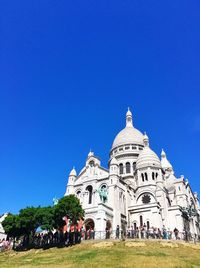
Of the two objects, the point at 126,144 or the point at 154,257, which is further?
the point at 126,144

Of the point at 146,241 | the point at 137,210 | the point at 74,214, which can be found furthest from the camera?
the point at 137,210

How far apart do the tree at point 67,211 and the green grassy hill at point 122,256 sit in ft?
15.3

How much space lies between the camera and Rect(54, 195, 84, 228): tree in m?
39.1

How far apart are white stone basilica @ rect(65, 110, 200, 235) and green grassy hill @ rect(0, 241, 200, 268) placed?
1126cm

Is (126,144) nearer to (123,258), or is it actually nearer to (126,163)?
(126,163)

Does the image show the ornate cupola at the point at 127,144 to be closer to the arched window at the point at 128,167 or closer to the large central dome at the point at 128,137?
the large central dome at the point at 128,137

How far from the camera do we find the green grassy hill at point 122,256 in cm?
2411

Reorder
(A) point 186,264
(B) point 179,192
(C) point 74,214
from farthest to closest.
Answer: (B) point 179,192, (C) point 74,214, (A) point 186,264

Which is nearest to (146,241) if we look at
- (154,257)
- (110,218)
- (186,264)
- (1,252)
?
(154,257)

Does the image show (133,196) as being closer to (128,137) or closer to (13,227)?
(128,137)

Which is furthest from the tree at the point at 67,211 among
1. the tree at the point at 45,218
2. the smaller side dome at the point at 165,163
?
the smaller side dome at the point at 165,163

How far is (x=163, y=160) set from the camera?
78000 millimetres

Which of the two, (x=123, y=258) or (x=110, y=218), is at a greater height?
(x=110, y=218)

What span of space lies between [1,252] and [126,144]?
134ft
